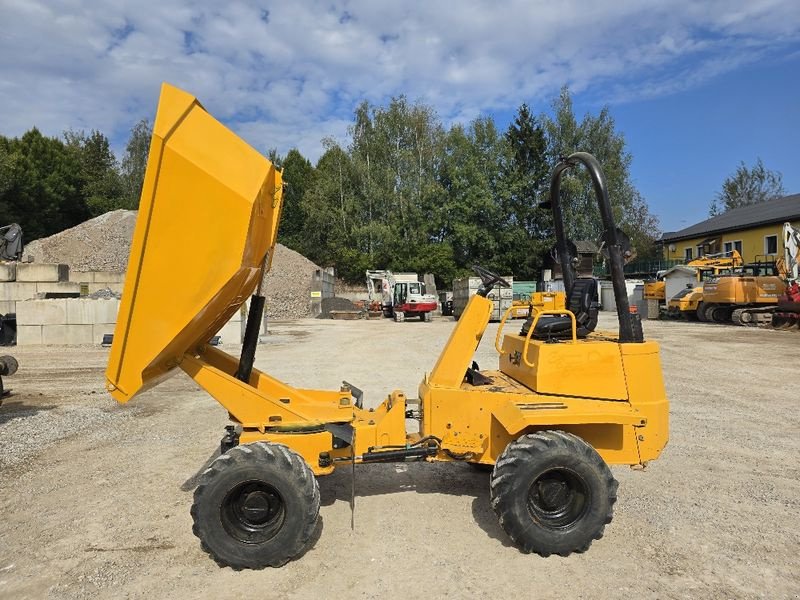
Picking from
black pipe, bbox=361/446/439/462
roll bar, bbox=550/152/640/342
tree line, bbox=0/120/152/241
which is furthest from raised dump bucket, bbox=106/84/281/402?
tree line, bbox=0/120/152/241

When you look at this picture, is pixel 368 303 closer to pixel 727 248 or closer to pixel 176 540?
pixel 727 248

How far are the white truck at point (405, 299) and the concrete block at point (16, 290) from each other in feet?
58.2

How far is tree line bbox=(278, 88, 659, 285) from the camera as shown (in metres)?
46.9

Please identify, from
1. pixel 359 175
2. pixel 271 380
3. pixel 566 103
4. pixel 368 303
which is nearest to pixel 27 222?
pixel 359 175

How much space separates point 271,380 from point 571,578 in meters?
2.73

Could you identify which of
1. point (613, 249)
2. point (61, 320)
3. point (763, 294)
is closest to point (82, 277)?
point (61, 320)

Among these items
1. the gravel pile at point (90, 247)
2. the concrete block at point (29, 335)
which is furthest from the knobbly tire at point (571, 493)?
the gravel pile at point (90, 247)

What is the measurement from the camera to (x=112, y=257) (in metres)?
39.3

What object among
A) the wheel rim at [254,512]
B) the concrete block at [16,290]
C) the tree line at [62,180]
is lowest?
the wheel rim at [254,512]

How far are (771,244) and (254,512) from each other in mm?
40753

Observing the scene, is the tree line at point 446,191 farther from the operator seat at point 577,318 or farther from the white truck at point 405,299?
the operator seat at point 577,318

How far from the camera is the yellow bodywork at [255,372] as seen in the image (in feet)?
12.0

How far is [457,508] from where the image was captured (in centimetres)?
462

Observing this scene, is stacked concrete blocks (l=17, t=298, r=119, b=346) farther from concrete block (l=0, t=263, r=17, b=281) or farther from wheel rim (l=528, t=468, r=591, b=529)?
wheel rim (l=528, t=468, r=591, b=529)
